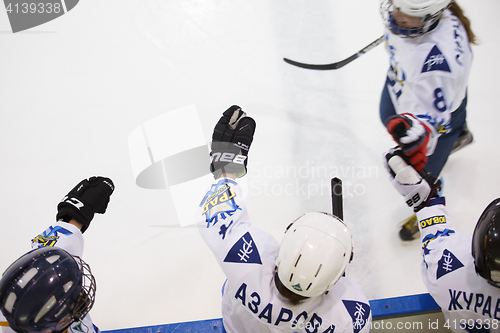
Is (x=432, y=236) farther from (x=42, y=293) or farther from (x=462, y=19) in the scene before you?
(x=42, y=293)

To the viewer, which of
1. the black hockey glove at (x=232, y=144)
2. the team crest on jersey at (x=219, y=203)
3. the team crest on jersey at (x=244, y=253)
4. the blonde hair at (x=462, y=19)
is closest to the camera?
the team crest on jersey at (x=244, y=253)

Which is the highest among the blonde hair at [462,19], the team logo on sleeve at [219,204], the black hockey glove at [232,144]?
the blonde hair at [462,19]

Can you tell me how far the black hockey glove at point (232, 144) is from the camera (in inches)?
55.6

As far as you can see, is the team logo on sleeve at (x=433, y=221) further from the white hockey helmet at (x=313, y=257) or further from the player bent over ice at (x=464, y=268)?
the white hockey helmet at (x=313, y=257)

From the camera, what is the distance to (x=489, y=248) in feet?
3.30

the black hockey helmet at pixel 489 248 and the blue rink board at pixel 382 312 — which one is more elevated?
the black hockey helmet at pixel 489 248

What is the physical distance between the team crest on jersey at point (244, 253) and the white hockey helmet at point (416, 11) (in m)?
1.10

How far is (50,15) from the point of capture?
9.22 ft

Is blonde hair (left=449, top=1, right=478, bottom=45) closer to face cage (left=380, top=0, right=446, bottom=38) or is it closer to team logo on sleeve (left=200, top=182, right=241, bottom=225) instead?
face cage (left=380, top=0, right=446, bottom=38)

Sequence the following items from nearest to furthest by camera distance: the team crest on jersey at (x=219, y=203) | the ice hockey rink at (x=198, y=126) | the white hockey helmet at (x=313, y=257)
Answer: the white hockey helmet at (x=313, y=257) → the team crest on jersey at (x=219, y=203) → the ice hockey rink at (x=198, y=126)

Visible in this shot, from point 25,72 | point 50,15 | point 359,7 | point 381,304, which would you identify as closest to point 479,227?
point 381,304

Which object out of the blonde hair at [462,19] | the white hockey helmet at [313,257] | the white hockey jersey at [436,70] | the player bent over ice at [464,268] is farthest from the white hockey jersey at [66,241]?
the blonde hair at [462,19]

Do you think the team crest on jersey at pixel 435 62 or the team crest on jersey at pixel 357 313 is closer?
the team crest on jersey at pixel 357 313

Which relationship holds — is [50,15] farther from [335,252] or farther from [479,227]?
[479,227]
